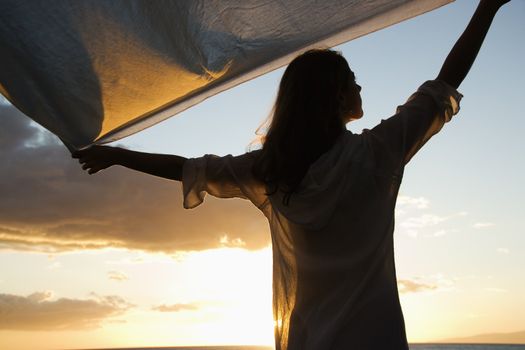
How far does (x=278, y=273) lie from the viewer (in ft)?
6.58

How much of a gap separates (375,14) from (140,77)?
896mm

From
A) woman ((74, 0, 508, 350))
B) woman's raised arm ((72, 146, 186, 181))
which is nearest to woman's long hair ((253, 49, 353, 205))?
woman ((74, 0, 508, 350))

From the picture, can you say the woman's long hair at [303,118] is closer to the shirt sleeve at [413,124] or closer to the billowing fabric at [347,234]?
the billowing fabric at [347,234]

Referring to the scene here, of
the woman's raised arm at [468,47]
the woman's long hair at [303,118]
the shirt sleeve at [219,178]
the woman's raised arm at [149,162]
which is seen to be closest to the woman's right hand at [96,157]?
the woman's raised arm at [149,162]

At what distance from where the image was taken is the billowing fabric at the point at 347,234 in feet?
5.87

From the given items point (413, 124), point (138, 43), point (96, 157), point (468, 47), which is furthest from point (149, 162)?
point (468, 47)

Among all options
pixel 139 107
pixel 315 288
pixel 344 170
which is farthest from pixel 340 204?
pixel 139 107

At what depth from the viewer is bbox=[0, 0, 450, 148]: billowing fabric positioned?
2152 millimetres

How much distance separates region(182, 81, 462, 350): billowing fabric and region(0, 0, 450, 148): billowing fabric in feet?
1.34

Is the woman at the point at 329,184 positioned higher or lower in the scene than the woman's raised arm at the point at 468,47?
lower

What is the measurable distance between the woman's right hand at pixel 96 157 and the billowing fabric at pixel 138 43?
0.07 meters

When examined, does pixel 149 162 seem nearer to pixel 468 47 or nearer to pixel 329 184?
pixel 329 184

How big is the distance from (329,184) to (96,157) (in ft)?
2.87

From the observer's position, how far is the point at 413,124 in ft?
6.39
